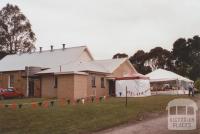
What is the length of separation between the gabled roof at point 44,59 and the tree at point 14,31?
62.5 ft

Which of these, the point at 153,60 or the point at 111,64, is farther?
the point at 153,60

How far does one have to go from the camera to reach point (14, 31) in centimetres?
7906

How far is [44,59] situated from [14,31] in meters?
27.5

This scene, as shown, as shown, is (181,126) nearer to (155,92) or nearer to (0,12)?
(155,92)

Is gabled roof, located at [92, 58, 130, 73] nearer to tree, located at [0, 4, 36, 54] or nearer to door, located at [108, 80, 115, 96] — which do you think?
door, located at [108, 80, 115, 96]

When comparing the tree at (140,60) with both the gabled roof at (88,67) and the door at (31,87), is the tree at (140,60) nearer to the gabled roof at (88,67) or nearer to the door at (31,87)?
the gabled roof at (88,67)

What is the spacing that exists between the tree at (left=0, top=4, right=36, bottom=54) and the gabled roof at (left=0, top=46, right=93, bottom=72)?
62.5 feet

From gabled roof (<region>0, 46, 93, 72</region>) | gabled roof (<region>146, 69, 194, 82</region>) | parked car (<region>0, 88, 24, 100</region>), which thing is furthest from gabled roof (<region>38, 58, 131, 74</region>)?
gabled roof (<region>146, 69, 194, 82</region>)

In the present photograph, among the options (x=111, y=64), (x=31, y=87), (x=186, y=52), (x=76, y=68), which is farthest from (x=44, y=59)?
(x=186, y=52)

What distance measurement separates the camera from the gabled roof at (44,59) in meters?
50.8

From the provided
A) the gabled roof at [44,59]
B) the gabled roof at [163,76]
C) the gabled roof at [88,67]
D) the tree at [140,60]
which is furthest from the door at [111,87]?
the tree at [140,60]

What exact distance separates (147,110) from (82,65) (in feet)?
65.0

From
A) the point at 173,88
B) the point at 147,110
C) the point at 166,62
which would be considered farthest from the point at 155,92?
the point at 166,62

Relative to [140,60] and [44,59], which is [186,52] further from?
[44,59]
